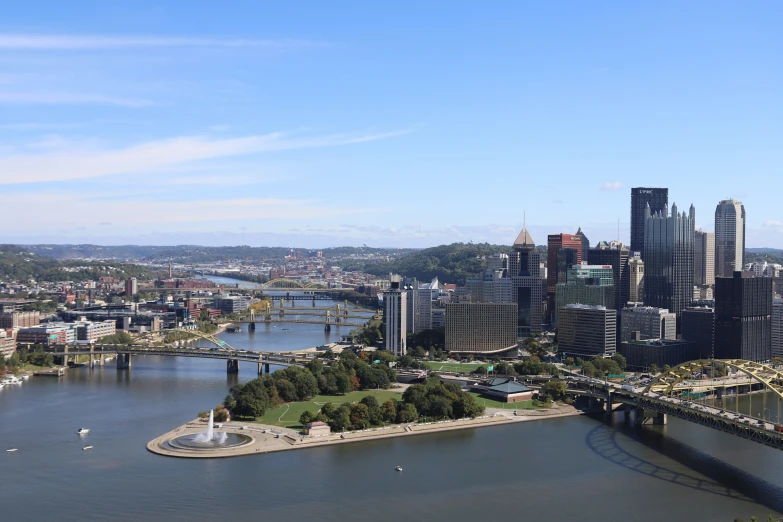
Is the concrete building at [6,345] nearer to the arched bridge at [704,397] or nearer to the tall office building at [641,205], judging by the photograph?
the arched bridge at [704,397]

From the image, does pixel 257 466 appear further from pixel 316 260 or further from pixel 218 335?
pixel 316 260

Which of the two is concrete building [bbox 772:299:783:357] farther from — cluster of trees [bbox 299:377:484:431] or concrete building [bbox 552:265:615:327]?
cluster of trees [bbox 299:377:484:431]

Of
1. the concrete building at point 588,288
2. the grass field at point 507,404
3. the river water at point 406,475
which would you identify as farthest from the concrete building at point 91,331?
the concrete building at point 588,288

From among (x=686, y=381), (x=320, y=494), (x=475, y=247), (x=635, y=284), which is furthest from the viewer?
(x=475, y=247)

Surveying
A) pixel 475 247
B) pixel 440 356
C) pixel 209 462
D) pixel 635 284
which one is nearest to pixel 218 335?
pixel 440 356

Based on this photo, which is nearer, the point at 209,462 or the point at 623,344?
the point at 209,462

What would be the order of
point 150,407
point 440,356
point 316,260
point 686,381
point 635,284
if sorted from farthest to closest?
point 316,260 → point 635,284 → point 440,356 → point 686,381 → point 150,407

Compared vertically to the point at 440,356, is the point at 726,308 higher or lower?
higher
